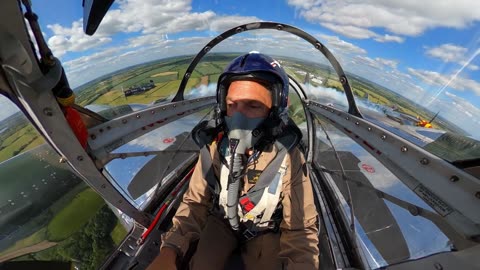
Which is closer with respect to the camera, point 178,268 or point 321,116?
point 178,268

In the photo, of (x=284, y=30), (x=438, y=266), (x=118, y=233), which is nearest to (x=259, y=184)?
(x=438, y=266)

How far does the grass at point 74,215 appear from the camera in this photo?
1654mm

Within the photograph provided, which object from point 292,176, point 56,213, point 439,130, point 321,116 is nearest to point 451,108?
point 439,130

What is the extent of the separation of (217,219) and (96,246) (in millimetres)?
918

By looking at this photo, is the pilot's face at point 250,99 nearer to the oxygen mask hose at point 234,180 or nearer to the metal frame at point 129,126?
the oxygen mask hose at point 234,180

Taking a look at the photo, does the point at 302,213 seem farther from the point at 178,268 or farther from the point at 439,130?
the point at 439,130

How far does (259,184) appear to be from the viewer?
1.42m

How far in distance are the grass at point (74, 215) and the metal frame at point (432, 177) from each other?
7.28 feet

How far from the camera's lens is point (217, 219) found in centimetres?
165

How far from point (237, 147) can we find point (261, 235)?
622mm

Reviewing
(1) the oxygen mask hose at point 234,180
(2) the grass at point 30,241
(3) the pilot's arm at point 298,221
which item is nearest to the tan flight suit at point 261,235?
(3) the pilot's arm at point 298,221

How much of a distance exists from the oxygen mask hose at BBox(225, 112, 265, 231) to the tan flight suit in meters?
0.17

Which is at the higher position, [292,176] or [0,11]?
[0,11]

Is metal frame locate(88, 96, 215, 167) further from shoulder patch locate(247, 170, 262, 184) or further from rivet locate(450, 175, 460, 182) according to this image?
rivet locate(450, 175, 460, 182)
